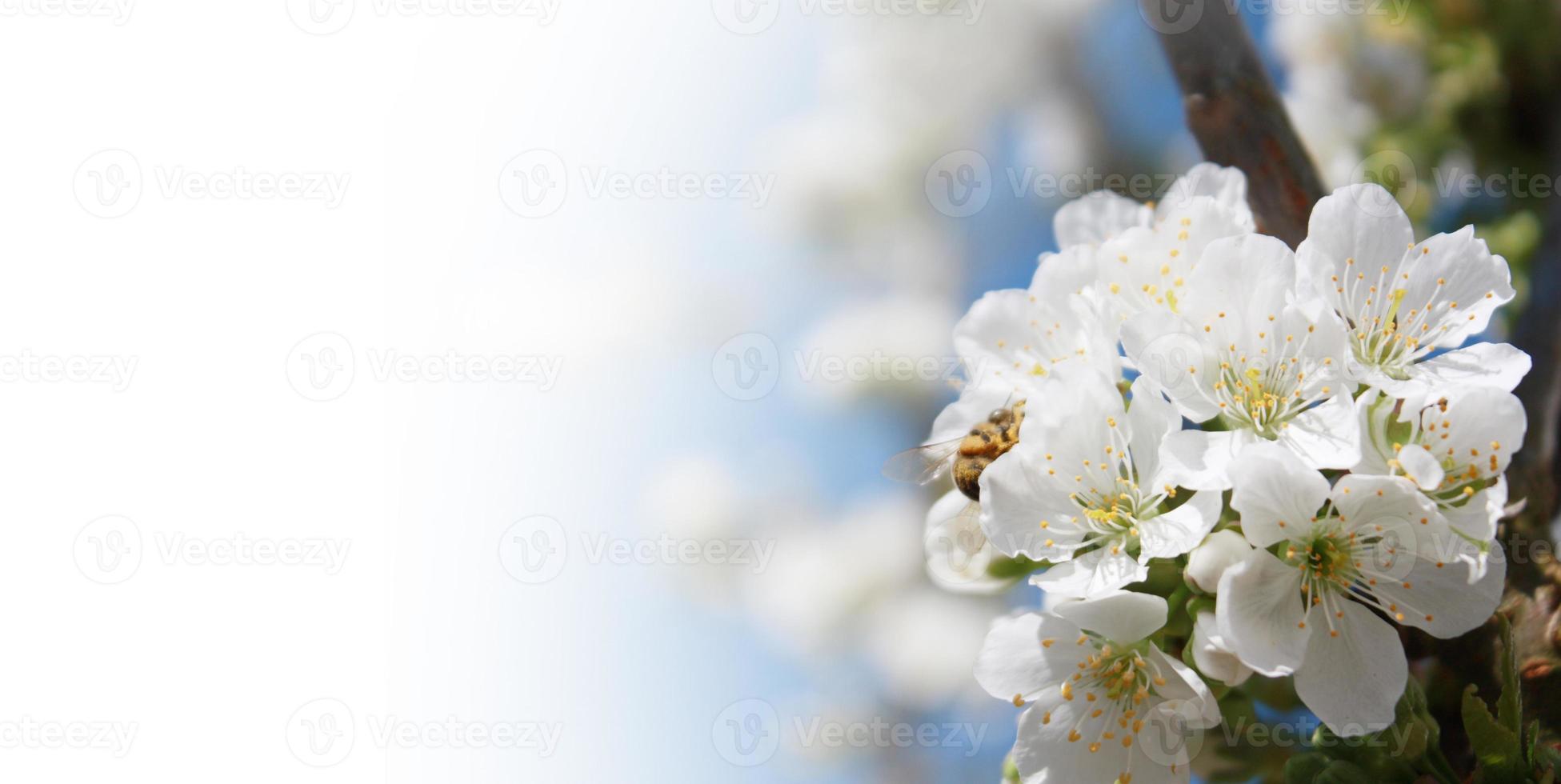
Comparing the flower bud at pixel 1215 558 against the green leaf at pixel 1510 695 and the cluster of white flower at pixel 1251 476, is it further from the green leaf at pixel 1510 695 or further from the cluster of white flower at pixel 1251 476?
the green leaf at pixel 1510 695

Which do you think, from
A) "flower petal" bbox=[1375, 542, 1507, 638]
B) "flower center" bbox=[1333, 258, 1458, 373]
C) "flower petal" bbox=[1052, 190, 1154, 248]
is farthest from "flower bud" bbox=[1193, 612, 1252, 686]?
"flower petal" bbox=[1052, 190, 1154, 248]

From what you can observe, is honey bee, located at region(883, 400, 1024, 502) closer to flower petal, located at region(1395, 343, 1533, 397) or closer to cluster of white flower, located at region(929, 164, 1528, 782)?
cluster of white flower, located at region(929, 164, 1528, 782)

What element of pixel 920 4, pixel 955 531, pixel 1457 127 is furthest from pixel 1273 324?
pixel 920 4

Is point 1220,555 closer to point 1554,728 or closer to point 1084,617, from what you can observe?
point 1084,617

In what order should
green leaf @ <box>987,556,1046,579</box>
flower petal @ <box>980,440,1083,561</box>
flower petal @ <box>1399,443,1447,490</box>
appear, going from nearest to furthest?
flower petal @ <box>1399,443,1447,490</box> < flower petal @ <box>980,440,1083,561</box> < green leaf @ <box>987,556,1046,579</box>

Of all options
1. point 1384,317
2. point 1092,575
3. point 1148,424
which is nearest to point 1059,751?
point 1092,575

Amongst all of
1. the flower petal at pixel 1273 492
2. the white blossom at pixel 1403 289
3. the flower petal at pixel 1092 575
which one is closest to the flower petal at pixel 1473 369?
the white blossom at pixel 1403 289

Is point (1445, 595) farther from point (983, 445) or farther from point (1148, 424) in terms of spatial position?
point (983, 445)
